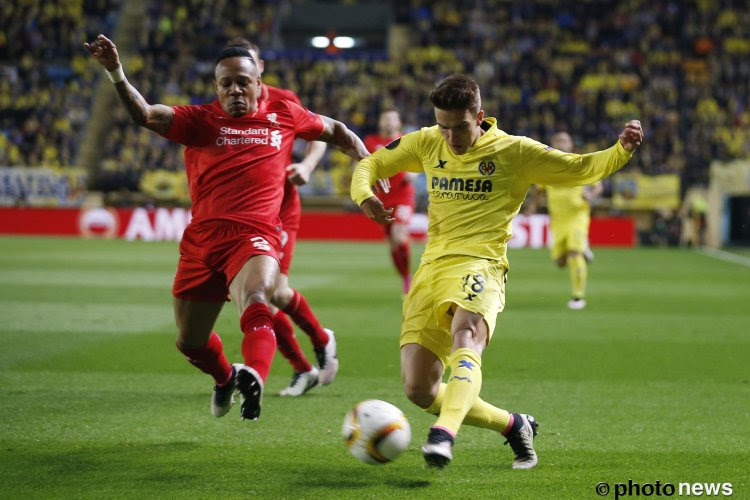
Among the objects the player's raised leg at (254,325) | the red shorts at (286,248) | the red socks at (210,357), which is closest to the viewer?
the player's raised leg at (254,325)

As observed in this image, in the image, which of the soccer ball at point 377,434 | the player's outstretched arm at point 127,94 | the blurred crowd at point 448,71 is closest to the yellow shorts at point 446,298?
the soccer ball at point 377,434

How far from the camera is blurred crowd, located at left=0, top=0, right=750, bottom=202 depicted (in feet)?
107

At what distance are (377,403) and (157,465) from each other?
3.87 ft

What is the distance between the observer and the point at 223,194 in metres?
5.68

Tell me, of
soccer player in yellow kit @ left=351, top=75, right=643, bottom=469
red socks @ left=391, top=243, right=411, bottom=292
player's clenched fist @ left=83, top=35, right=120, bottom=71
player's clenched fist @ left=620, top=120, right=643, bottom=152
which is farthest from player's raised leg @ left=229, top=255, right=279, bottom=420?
red socks @ left=391, top=243, right=411, bottom=292

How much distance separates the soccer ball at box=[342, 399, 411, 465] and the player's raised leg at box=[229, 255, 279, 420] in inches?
18.8

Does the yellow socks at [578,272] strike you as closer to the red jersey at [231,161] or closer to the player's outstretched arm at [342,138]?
the player's outstretched arm at [342,138]

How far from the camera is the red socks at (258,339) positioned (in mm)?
4914

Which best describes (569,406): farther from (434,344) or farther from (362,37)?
(362,37)

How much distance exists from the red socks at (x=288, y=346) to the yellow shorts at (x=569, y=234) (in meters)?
6.72

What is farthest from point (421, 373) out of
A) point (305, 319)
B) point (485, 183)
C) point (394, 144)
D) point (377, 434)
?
point (305, 319)

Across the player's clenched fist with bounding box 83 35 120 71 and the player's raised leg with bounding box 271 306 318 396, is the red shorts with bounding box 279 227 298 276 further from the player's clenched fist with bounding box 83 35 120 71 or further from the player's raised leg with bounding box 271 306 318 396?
the player's clenched fist with bounding box 83 35 120 71

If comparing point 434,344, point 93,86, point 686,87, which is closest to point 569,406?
point 434,344

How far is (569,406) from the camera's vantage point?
21.7 feet
